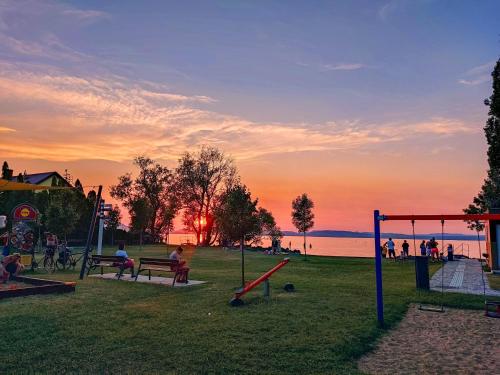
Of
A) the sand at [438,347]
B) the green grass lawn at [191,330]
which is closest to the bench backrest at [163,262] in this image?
the green grass lawn at [191,330]

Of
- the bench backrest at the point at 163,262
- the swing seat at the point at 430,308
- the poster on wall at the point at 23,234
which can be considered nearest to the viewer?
the swing seat at the point at 430,308

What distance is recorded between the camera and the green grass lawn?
590 cm

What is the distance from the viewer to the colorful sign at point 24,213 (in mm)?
19016

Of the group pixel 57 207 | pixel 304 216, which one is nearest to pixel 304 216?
pixel 304 216

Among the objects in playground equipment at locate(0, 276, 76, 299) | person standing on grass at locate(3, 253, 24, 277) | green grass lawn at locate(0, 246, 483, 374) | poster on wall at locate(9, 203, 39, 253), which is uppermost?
poster on wall at locate(9, 203, 39, 253)

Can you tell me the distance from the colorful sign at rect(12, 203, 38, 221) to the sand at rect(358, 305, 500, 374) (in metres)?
19.0

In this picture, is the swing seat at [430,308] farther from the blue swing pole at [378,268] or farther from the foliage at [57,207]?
the foliage at [57,207]

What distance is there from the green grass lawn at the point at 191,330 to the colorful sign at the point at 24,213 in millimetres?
9739

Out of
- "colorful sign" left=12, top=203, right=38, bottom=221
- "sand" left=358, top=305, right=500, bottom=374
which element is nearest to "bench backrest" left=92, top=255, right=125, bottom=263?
"colorful sign" left=12, top=203, right=38, bottom=221

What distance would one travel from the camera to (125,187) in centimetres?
6606

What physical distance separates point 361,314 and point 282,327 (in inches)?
107

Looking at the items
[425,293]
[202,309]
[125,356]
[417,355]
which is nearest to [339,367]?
[417,355]

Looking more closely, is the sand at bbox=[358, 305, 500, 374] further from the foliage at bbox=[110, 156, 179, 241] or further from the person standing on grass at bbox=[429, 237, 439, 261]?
the foliage at bbox=[110, 156, 179, 241]

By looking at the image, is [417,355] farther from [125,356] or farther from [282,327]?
[125,356]
